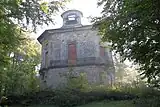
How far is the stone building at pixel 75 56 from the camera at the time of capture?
95.0 feet

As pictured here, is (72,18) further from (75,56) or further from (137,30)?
(137,30)

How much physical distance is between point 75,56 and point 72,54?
50cm

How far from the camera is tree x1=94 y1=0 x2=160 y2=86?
10383mm

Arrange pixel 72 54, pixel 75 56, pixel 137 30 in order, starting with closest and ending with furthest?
pixel 137 30 → pixel 75 56 → pixel 72 54

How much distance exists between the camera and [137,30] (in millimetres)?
11750

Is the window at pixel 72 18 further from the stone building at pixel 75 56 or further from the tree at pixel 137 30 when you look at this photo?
the tree at pixel 137 30

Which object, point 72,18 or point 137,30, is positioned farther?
point 72,18

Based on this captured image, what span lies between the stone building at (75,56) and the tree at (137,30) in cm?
1406

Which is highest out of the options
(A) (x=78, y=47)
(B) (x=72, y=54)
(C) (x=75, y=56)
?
(A) (x=78, y=47)

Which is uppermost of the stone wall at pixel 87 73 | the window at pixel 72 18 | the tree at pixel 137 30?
the window at pixel 72 18

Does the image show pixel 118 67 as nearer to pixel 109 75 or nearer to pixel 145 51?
pixel 109 75

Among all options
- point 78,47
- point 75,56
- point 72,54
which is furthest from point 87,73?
point 78,47

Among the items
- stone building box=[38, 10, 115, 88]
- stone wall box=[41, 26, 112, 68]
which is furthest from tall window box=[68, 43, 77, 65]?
stone wall box=[41, 26, 112, 68]

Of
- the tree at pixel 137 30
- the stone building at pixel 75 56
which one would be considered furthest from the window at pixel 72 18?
the tree at pixel 137 30
